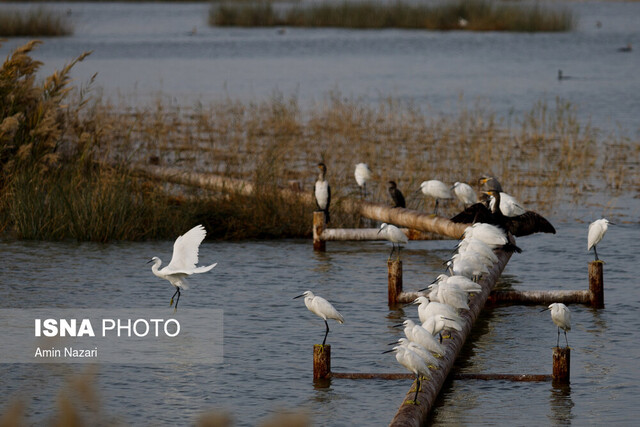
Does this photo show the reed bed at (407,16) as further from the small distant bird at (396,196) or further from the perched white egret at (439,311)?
the perched white egret at (439,311)

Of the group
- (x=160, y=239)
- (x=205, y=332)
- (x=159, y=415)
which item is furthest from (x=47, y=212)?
(x=159, y=415)

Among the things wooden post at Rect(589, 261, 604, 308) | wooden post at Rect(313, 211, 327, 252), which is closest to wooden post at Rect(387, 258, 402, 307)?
wooden post at Rect(589, 261, 604, 308)

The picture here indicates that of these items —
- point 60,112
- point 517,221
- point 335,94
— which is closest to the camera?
point 517,221

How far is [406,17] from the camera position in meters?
60.6

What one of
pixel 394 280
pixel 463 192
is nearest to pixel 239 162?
pixel 463 192

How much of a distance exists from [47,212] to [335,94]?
19.4m

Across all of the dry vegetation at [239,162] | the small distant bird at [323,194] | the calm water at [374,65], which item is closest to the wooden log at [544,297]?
the small distant bird at [323,194]

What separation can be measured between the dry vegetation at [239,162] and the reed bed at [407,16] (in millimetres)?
32228

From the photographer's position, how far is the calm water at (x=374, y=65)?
3312cm

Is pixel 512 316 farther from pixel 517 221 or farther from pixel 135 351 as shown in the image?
pixel 135 351

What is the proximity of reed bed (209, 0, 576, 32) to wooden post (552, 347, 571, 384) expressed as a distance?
48.8 m

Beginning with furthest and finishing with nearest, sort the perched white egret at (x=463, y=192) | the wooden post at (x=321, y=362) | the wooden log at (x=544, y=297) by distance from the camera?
the perched white egret at (x=463, y=192) → the wooden log at (x=544, y=297) → the wooden post at (x=321, y=362)

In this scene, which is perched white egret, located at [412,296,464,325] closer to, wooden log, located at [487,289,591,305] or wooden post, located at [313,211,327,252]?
wooden log, located at [487,289,591,305]

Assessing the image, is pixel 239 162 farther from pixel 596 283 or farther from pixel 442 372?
pixel 442 372
